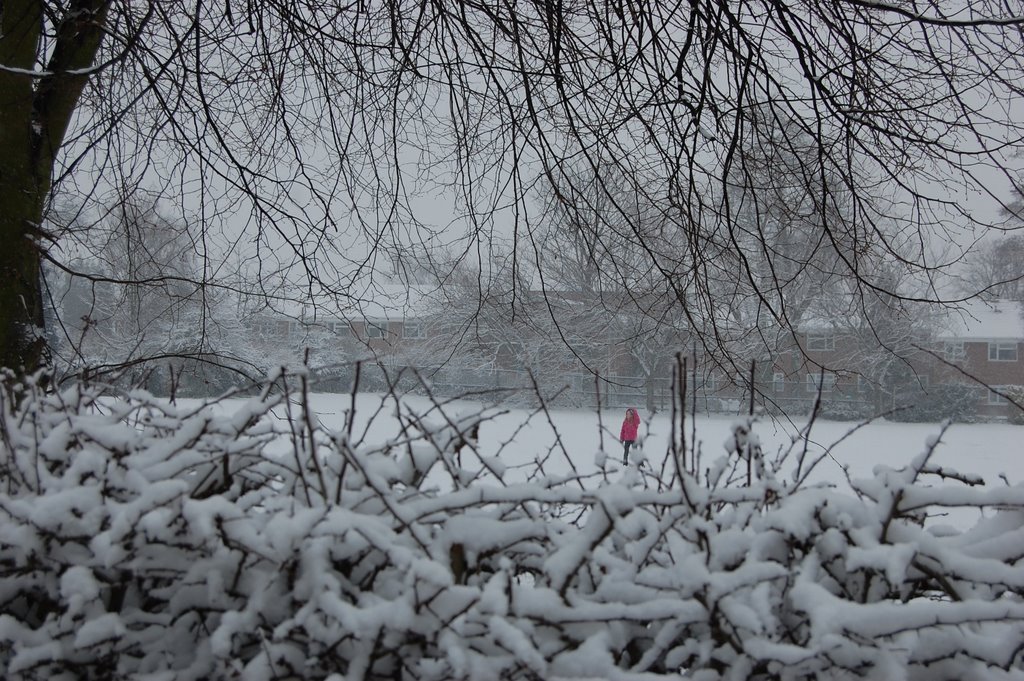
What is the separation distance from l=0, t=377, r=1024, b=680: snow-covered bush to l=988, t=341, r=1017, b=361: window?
37.9m

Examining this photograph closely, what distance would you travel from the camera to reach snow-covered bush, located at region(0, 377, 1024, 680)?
1.00 metres

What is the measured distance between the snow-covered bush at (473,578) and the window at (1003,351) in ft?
124

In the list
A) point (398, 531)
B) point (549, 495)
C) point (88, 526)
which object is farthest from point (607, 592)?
point (88, 526)

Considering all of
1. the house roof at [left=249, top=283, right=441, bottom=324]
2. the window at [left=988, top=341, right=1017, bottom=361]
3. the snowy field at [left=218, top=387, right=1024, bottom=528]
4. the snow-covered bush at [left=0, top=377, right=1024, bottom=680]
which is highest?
the window at [left=988, top=341, right=1017, bottom=361]

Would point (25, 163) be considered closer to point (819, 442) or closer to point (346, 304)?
point (346, 304)

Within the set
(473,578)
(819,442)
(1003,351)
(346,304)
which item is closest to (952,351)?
(819,442)

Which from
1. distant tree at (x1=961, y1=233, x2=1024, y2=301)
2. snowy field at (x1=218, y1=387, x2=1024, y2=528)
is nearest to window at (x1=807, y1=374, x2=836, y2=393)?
distant tree at (x1=961, y1=233, x2=1024, y2=301)

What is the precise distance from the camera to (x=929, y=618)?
0.97 metres

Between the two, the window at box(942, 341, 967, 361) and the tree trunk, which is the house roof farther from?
the window at box(942, 341, 967, 361)

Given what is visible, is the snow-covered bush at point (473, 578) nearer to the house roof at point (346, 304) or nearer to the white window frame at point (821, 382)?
the white window frame at point (821, 382)

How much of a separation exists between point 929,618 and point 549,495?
54 centimetres

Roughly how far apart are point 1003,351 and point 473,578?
38.8 metres

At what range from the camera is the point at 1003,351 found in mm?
33062

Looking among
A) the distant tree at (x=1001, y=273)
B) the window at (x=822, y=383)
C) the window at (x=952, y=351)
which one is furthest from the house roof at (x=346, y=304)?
the window at (x=952, y=351)
